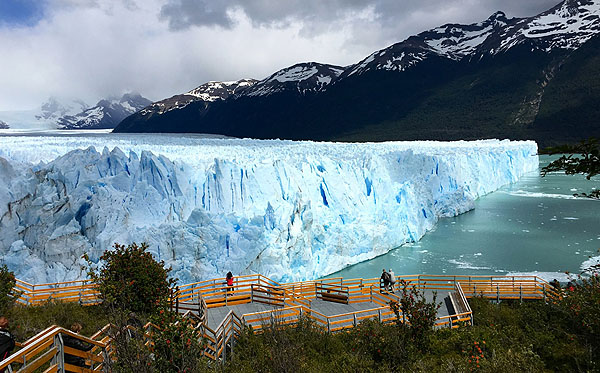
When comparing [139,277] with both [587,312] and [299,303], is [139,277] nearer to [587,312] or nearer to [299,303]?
[299,303]

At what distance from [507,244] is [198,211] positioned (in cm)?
1377

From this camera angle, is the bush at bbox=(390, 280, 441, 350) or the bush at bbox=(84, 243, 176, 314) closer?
the bush at bbox=(390, 280, 441, 350)

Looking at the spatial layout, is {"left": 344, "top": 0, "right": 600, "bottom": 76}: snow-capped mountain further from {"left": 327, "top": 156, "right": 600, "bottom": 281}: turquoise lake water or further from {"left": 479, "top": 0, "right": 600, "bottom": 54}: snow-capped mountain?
{"left": 327, "top": 156, "right": 600, "bottom": 281}: turquoise lake water

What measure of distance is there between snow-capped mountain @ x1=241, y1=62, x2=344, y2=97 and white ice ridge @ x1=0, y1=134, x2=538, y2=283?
10997 cm

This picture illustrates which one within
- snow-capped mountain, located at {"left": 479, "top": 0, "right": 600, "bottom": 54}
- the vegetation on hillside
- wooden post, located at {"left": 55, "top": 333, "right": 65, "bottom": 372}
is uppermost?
snow-capped mountain, located at {"left": 479, "top": 0, "right": 600, "bottom": 54}

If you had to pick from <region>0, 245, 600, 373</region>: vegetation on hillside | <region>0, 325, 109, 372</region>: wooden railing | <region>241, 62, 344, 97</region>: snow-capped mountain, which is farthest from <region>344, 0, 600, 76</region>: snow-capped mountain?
<region>0, 325, 109, 372</region>: wooden railing

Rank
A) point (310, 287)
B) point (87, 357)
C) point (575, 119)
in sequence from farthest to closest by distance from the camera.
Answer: point (575, 119), point (310, 287), point (87, 357)

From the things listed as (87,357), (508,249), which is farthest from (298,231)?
(87,357)

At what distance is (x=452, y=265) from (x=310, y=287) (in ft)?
24.1

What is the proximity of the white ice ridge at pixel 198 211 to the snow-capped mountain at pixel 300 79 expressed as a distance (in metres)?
110

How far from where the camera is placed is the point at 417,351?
6160mm

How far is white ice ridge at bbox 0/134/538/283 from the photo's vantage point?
12.0m

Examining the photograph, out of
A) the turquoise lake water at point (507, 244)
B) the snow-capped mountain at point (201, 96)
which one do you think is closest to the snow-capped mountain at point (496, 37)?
the snow-capped mountain at point (201, 96)

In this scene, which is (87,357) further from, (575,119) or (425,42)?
(425,42)
